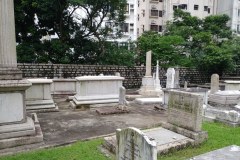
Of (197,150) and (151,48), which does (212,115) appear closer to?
(197,150)

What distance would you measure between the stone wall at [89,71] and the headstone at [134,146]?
1289 centimetres

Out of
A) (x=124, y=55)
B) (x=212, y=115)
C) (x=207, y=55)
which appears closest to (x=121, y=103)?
(x=212, y=115)

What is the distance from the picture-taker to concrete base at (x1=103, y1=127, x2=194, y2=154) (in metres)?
5.10

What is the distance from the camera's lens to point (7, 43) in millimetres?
5477

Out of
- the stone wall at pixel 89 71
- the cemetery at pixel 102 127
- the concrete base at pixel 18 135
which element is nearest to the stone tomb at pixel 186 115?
the cemetery at pixel 102 127

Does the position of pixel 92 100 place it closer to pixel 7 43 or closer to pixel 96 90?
pixel 96 90

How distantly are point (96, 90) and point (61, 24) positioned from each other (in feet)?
33.7

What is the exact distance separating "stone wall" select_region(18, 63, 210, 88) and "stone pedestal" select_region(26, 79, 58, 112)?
6.37 m

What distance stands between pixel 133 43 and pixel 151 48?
196 centimetres

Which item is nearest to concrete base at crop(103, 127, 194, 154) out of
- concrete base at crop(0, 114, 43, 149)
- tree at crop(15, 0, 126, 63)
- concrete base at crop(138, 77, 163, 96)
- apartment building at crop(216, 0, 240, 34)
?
concrete base at crop(0, 114, 43, 149)

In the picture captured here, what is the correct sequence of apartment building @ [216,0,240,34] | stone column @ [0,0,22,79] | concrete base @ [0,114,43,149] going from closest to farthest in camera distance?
concrete base @ [0,114,43,149] → stone column @ [0,0,22,79] → apartment building @ [216,0,240,34]

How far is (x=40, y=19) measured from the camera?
18.3 meters

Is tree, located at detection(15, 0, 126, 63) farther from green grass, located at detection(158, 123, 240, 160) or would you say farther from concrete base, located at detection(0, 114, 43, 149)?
green grass, located at detection(158, 123, 240, 160)

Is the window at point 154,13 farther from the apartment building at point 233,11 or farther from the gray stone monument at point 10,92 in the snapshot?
the gray stone monument at point 10,92
